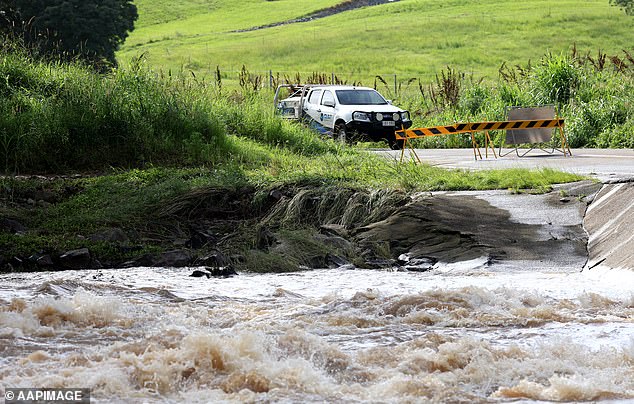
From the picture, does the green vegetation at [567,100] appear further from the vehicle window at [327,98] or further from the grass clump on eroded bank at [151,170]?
the grass clump on eroded bank at [151,170]

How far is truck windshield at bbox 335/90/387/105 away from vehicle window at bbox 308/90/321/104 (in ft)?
2.51

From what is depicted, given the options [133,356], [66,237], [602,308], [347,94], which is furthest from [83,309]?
[347,94]

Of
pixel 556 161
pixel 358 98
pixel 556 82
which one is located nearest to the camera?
pixel 556 161

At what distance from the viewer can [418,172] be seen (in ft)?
45.9

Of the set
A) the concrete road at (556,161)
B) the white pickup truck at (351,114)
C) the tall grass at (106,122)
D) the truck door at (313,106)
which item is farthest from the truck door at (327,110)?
the tall grass at (106,122)

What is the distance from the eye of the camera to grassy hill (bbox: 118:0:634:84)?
61.4m

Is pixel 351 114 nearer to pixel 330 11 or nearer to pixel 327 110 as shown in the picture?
pixel 327 110

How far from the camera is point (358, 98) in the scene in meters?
25.3

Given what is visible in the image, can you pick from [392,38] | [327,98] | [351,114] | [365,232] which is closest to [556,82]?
[351,114]

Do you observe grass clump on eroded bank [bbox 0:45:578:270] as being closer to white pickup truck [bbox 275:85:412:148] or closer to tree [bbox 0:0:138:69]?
white pickup truck [bbox 275:85:412:148]

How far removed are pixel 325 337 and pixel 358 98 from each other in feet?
59.5

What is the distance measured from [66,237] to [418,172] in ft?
17.0

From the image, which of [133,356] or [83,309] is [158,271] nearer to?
[83,309]

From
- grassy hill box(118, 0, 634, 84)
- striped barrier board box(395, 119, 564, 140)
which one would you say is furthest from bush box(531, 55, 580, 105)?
grassy hill box(118, 0, 634, 84)
